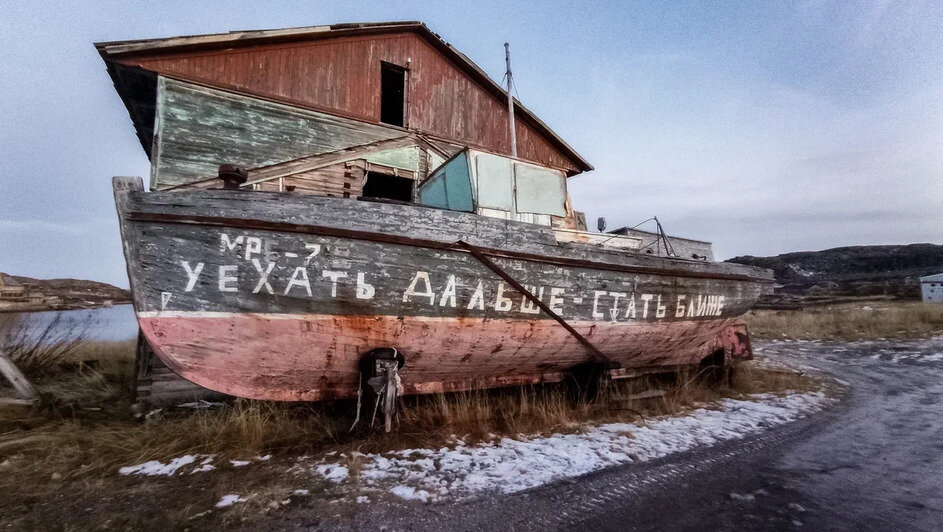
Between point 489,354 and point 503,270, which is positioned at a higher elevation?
point 503,270

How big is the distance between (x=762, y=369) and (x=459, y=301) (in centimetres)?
691

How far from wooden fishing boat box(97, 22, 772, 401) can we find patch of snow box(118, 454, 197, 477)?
61 centimetres

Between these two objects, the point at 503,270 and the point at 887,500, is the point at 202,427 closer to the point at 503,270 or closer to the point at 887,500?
the point at 503,270

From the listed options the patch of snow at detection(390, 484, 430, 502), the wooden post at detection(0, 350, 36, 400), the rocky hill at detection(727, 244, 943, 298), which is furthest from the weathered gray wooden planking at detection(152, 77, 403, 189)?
the rocky hill at detection(727, 244, 943, 298)

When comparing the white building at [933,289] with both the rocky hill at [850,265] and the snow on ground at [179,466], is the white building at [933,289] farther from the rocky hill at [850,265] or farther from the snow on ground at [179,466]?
the snow on ground at [179,466]

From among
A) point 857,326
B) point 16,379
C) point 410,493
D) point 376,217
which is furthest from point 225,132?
point 857,326

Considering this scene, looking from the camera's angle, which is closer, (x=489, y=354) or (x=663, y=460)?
(x=663, y=460)

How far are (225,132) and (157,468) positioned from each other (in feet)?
18.5

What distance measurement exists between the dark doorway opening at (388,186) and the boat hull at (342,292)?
4812 millimetres

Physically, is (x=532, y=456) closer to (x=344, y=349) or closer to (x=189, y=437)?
(x=344, y=349)

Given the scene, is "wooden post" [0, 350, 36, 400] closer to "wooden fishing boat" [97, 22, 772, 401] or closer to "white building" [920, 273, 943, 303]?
"wooden fishing boat" [97, 22, 772, 401]

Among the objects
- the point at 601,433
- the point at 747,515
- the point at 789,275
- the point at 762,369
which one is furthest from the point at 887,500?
the point at 789,275

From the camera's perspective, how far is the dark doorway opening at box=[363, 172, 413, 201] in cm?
824

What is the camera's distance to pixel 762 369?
7.23 m
